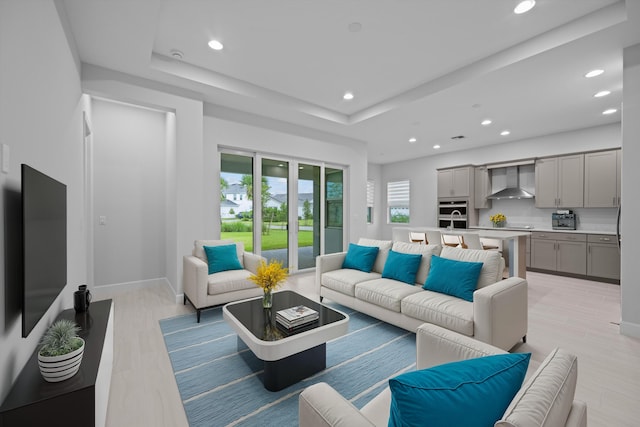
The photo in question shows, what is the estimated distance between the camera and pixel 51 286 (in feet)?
5.68

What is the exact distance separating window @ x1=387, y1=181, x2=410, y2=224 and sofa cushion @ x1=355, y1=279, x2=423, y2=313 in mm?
5703

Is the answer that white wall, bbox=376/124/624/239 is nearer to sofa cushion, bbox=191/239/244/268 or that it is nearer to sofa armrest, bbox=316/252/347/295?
sofa armrest, bbox=316/252/347/295

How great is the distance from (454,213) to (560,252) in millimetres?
2218

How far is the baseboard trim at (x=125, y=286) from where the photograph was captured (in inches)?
166

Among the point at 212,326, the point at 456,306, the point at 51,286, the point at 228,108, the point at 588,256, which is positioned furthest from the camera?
the point at 588,256

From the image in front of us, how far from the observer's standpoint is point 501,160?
6.59 meters

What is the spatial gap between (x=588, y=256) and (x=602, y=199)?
3.49ft

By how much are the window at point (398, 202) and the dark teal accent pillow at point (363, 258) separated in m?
5.18

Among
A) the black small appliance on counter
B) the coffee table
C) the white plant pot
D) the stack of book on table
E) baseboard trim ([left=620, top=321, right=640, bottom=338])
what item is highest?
the black small appliance on counter

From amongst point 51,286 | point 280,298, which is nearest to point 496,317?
point 280,298

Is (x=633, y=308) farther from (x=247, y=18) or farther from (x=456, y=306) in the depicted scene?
(x=247, y=18)

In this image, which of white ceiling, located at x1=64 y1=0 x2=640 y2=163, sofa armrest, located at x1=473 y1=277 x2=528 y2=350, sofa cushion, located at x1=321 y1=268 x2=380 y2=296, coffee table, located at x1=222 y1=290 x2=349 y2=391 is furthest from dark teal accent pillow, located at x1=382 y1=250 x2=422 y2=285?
white ceiling, located at x1=64 y1=0 x2=640 y2=163

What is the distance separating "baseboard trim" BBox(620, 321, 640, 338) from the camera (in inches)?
112

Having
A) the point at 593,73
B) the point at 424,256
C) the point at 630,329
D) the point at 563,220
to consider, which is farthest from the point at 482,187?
the point at 424,256
